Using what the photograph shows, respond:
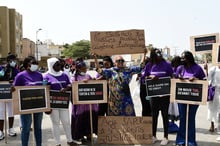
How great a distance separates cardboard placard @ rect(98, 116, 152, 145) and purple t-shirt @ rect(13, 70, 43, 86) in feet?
5.57

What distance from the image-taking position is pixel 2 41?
249ft

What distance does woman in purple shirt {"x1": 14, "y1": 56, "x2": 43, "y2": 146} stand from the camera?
6.30m

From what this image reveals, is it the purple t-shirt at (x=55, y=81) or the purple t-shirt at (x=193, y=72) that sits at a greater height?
the purple t-shirt at (x=193, y=72)

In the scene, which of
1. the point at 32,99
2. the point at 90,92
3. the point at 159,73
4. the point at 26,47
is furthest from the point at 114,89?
the point at 26,47

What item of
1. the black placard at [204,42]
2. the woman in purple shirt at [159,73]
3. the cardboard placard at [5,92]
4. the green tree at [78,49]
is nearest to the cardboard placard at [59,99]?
the cardboard placard at [5,92]

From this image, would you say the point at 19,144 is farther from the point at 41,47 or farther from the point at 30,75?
the point at 41,47

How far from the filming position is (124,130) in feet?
24.5

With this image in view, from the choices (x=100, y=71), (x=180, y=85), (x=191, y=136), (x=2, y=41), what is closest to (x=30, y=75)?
(x=100, y=71)

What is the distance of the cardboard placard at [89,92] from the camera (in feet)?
22.7

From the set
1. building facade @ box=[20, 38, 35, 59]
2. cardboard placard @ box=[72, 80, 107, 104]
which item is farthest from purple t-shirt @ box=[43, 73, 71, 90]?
building facade @ box=[20, 38, 35, 59]

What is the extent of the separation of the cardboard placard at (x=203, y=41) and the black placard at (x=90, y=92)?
3.21m

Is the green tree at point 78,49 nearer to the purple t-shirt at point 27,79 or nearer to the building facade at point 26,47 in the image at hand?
the building facade at point 26,47

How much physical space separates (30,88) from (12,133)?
8.64 ft

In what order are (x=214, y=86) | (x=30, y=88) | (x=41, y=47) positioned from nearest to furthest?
(x=30, y=88) < (x=214, y=86) < (x=41, y=47)
